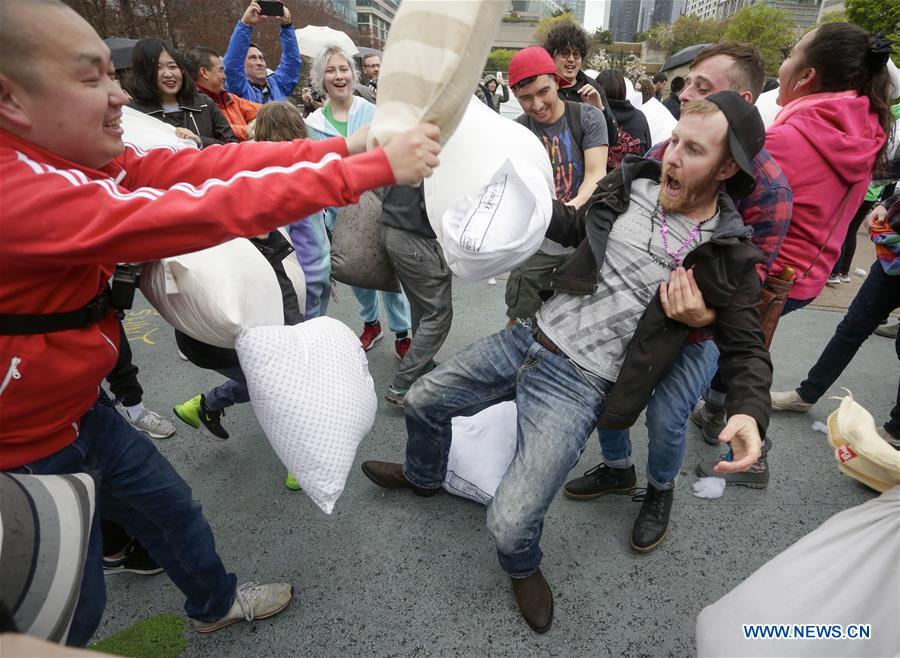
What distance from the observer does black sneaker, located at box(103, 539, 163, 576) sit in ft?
6.31

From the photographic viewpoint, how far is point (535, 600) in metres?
Answer: 1.77

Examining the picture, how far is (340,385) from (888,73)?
250 cm

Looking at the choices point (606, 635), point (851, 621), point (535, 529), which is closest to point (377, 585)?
point (535, 529)

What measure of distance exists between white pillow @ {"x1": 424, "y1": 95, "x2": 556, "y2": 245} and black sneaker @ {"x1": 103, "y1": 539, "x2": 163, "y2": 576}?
1737mm

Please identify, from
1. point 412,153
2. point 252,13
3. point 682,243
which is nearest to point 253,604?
point 412,153

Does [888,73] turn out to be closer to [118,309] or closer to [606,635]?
[606,635]

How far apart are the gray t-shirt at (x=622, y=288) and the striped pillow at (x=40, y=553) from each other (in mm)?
1497

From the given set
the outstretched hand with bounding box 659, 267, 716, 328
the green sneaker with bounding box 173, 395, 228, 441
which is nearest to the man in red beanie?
the outstretched hand with bounding box 659, 267, 716, 328

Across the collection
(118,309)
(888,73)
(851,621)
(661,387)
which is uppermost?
(888,73)

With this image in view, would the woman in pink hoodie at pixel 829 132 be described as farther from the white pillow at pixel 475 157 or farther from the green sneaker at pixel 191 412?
the green sneaker at pixel 191 412

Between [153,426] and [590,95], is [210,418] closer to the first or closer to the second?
[153,426]

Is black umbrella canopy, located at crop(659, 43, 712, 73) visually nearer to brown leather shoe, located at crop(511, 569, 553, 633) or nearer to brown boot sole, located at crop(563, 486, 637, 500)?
brown boot sole, located at crop(563, 486, 637, 500)

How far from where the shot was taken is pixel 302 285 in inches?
90.4

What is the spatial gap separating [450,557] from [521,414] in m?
0.72
